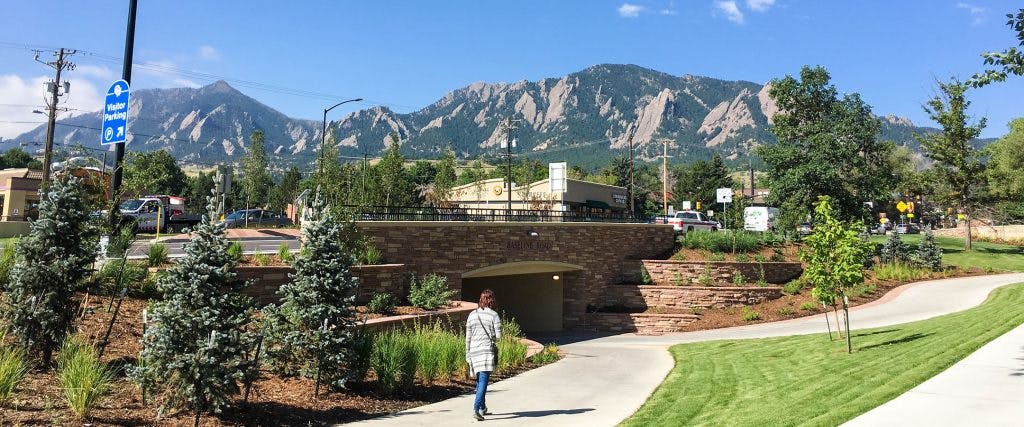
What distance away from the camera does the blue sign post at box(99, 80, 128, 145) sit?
1018 cm

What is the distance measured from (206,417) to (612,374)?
811cm

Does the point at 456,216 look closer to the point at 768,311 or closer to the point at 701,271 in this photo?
the point at 701,271

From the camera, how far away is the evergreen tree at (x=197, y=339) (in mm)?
6539

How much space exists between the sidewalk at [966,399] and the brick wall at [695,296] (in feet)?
55.5

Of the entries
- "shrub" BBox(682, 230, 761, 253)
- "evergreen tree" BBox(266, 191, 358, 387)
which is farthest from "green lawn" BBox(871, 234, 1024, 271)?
"evergreen tree" BBox(266, 191, 358, 387)

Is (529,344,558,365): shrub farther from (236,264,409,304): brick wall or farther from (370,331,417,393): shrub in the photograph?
(370,331,417,393): shrub

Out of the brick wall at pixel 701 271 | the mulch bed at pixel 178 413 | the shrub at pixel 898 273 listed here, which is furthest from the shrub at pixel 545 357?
the shrub at pixel 898 273

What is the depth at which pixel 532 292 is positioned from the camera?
29.9 m

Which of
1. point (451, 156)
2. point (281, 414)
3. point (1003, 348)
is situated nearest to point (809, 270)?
point (1003, 348)

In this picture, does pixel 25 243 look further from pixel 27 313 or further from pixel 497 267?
pixel 497 267

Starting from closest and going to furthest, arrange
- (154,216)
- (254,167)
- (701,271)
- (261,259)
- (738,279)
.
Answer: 1. (261,259)
2. (738,279)
3. (701,271)
4. (154,216)
5. (254,167)

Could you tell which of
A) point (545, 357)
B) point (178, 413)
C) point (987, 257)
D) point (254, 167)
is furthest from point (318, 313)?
point (254, 167)

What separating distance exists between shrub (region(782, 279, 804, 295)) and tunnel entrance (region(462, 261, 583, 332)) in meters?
9.77

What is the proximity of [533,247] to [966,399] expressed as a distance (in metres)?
18.5
